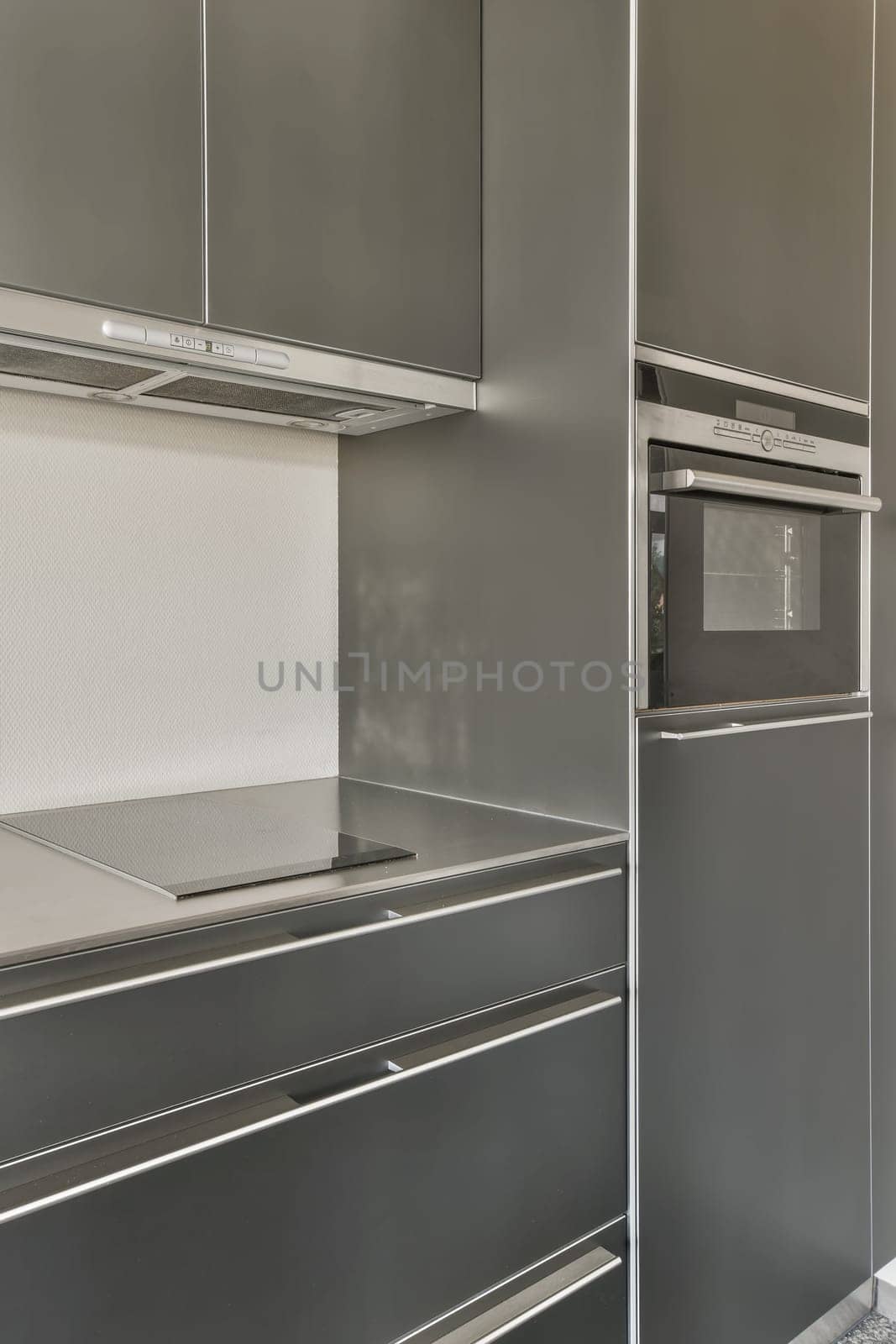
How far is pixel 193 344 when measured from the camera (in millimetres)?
1320

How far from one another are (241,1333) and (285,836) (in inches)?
22.4

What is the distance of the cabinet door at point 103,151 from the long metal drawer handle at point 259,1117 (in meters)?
0.94

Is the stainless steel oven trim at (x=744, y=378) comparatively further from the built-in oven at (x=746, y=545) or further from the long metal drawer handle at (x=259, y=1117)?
the long metal drawer handle at (x=259, y=1117)

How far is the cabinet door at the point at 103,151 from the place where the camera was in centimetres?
117

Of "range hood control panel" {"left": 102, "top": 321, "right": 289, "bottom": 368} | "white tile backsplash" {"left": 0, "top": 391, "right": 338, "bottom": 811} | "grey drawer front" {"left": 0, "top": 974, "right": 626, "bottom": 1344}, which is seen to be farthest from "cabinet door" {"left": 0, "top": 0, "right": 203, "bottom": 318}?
"grey drawer front" {"left": 0, "top": 974, "right": 626, "bottom": 1344}

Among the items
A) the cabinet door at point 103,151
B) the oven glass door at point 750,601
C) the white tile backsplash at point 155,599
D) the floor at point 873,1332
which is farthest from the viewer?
the floor at point 873,1332

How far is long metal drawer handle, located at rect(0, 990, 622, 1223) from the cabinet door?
3.07ft

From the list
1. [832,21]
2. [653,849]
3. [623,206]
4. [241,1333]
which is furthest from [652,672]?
[832,21]

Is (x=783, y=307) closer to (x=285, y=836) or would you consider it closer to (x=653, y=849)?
(x=653, y=849)

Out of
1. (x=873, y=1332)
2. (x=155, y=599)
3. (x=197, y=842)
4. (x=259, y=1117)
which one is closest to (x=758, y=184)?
(x=155, y=599)

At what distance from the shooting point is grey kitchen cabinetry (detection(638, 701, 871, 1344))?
4.75 feet

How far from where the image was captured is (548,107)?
4.98 feet

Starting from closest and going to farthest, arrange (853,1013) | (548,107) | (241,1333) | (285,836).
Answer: (241,1333) < (285,836) < (548,107) < (853,1013)

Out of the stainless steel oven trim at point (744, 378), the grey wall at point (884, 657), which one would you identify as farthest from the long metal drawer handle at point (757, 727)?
the stainless steel oven trim at point (744, 378)
